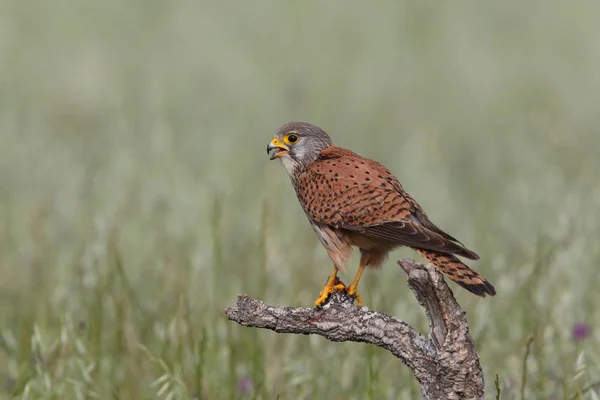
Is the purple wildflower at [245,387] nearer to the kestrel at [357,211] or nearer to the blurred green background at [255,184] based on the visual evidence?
the blurred green background at [255,184]

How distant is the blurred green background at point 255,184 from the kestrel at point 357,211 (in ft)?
1.29

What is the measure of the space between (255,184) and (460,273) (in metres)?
7.35

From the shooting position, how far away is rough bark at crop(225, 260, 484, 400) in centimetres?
372

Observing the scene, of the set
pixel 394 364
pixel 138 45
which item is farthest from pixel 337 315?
pixel 138 45

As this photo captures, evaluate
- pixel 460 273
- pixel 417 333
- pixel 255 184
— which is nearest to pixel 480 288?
pixel 460 273

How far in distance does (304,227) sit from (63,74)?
21.1 ft

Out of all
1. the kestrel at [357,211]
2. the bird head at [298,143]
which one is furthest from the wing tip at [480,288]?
the bird head at [298,143]

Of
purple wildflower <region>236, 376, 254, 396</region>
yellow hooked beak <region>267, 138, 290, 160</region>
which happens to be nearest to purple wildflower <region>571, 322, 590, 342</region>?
purple wildflower <region>236, 376, 254, 396</region>

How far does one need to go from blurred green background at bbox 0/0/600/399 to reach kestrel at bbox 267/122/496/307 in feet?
1.29

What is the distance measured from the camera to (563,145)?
11914mm

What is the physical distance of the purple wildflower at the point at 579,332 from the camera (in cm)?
555

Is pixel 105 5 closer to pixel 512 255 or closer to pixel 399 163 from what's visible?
pixel 399 163

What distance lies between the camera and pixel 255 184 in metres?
11.1

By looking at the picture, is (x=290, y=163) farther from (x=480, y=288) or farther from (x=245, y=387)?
(x=480, y=288)
